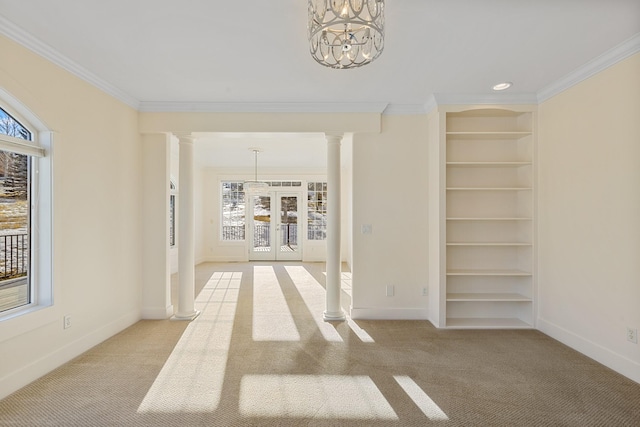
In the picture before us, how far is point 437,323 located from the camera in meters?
3.62

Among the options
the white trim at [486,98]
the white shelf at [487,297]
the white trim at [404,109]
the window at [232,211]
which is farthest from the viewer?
the window at [232,211]

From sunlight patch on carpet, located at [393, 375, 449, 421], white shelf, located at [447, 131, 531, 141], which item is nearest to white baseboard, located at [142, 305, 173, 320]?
sunlight patch on carpet, located at [393, 375, 449, 421]

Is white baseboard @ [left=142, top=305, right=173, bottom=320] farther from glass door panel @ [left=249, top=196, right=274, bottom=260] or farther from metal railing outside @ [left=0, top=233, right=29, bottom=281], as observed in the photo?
glass door panel @ [left=249, top=196, right=274, bottom=260]

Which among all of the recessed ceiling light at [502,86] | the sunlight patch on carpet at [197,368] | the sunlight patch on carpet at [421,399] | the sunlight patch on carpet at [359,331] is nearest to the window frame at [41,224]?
the sunlight patch on carpet at [197,368]

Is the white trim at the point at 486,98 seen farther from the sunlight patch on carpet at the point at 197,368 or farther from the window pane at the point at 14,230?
the window pane at the point at 14,230

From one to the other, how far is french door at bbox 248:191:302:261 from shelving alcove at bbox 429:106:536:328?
520cm

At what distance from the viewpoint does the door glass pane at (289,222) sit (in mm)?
8633

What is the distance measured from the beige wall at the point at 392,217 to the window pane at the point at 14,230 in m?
3.04

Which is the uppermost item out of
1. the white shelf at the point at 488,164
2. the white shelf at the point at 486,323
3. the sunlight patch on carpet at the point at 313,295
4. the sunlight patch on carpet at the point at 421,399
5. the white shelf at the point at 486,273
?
the white shelf at the point at 488,164

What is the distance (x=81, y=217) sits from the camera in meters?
2.93

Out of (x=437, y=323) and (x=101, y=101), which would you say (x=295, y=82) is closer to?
(x=101, y=101)

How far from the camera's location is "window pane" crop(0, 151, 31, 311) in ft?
7.94

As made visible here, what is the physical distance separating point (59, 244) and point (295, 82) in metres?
2.47

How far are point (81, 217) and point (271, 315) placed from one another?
2245mm
